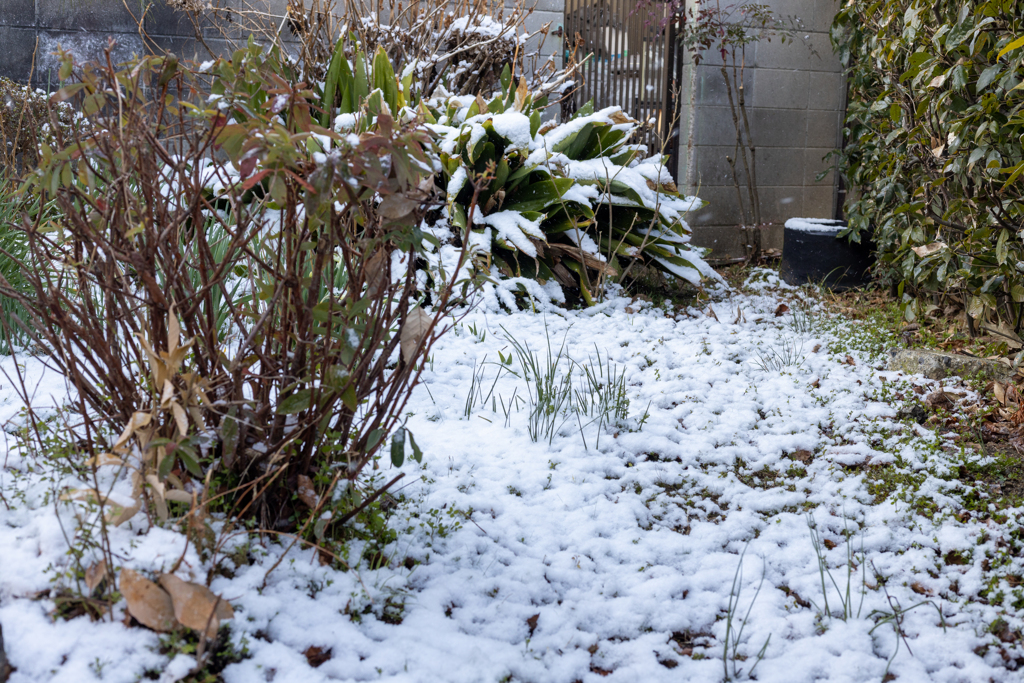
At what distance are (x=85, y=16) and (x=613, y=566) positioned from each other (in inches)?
193

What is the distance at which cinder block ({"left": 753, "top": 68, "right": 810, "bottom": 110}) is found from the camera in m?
5.17

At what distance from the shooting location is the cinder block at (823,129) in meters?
5.36

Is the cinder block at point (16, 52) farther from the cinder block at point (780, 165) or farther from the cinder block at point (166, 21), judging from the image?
the cinder block at point (780, 165)

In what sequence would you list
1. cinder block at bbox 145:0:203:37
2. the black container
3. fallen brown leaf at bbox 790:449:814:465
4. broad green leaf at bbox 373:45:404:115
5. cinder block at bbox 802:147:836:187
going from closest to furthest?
fallen brown leaf at bbox 790:449:814:465, broad green leaf at bbox 373:45:404:115, the black container, cinder block at bbox 145:0:203:37, cinder block at bbox 802:147:836:187

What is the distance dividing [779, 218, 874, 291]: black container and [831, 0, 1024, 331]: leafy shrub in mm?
518

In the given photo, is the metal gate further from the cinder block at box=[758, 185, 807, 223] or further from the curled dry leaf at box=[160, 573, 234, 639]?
the curled dry leaf at box=[160, 573, 234, 639]

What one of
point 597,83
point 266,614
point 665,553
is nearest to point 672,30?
point 597,83

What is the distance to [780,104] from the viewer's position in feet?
17.2

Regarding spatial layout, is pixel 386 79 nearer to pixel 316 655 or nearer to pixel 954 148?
pixel 954 148

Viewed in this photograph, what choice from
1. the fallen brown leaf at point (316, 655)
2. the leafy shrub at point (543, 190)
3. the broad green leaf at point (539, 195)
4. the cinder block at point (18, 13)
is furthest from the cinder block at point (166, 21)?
the fallen brown leaf at point (316, 655)

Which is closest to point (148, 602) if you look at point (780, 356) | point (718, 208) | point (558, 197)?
point (780, 356)

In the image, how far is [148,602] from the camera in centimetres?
107

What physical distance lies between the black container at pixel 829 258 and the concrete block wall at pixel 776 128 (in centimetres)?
105

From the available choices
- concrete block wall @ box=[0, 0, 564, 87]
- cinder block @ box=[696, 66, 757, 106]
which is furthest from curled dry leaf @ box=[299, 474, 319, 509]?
cinder block @ box=[696, 66, 757, 106]
